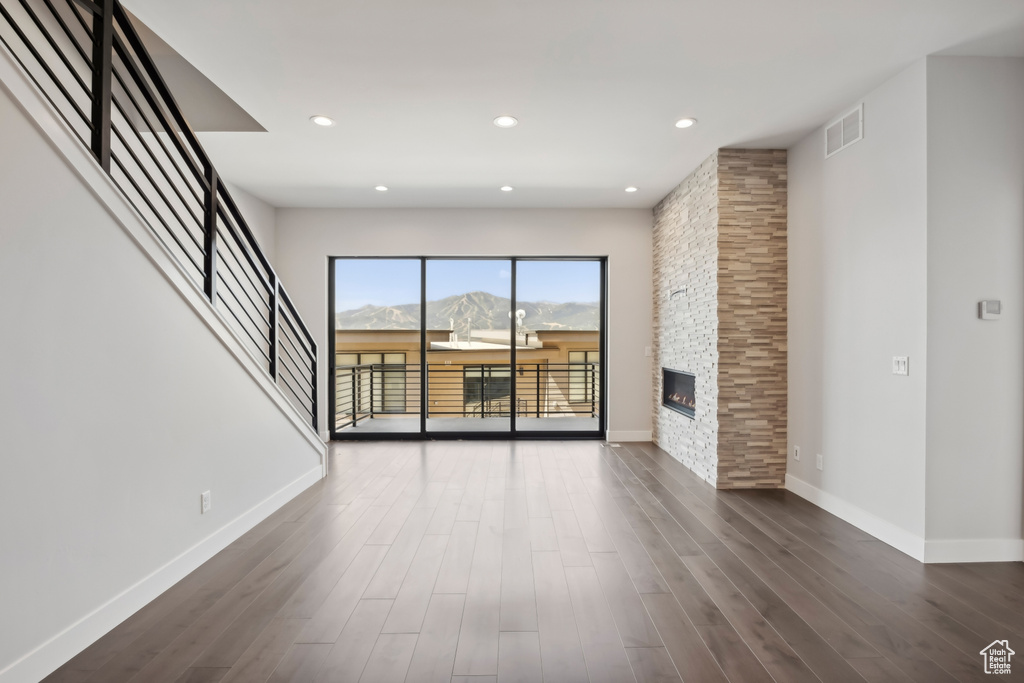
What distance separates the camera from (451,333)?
622 cm

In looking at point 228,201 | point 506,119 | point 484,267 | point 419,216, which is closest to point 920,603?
point 506,119

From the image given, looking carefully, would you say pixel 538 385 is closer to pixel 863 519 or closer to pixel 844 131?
pixel 863 519

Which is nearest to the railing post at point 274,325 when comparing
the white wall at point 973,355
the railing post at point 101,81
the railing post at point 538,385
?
the railing post at point 101,81

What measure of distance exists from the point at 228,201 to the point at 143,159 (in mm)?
1201

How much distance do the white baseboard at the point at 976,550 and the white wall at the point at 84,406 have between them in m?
3.93

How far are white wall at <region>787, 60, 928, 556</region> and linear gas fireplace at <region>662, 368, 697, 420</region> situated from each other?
3.16ft

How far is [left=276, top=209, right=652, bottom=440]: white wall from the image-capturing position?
5969mm

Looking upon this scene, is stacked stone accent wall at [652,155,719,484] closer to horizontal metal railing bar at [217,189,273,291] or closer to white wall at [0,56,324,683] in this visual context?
horizontal metal railing bar at [217,189,273,291]

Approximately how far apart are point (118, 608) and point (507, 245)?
4.73 metres

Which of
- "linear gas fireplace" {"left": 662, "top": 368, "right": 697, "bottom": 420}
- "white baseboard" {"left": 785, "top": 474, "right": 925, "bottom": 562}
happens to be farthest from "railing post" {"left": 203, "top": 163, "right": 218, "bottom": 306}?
"white baseboard" {"left": 785, "top": 474, "right": 925, "bottom": 562}

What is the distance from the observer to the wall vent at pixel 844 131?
3252 mm

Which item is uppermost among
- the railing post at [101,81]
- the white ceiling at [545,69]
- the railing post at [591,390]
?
the white ceiling at [545,69]

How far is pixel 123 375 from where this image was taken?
2.19 meters

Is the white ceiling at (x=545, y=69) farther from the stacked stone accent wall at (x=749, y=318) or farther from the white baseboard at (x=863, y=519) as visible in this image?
the white baseboard at (x=863, y=519)
